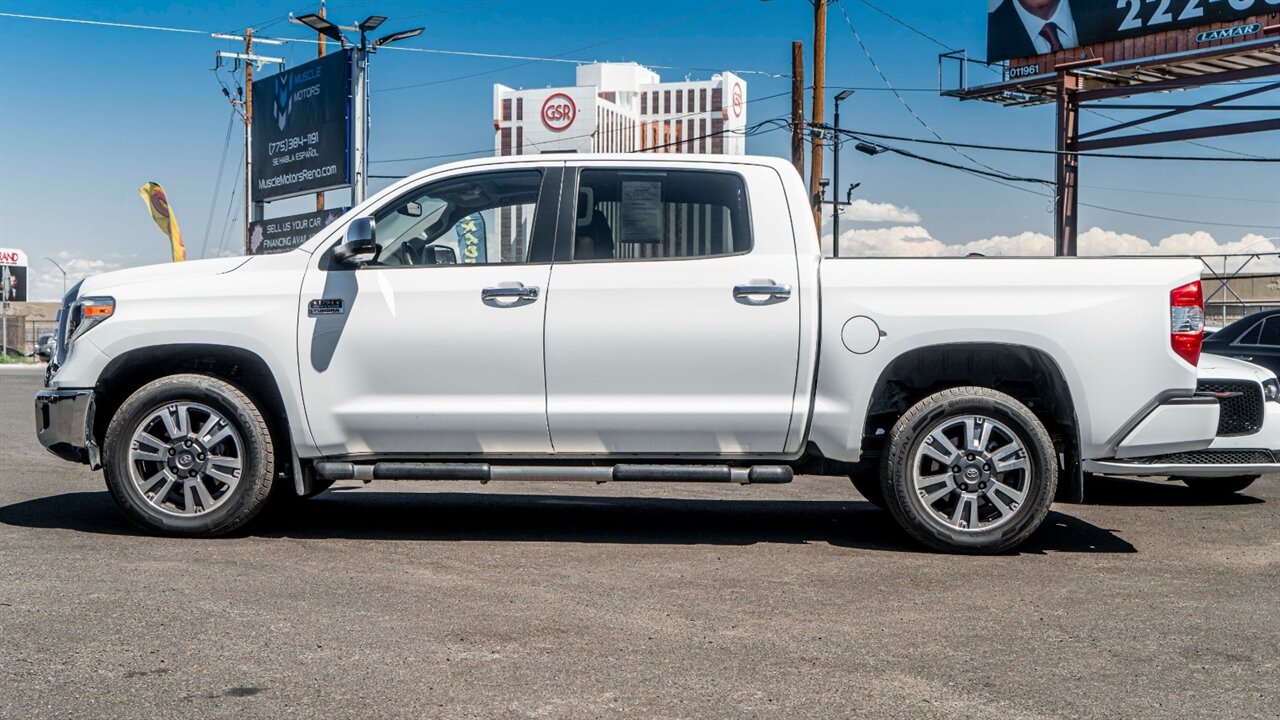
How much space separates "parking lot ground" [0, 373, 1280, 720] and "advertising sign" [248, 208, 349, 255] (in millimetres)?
29519

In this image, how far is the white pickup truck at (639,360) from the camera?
20.8ft

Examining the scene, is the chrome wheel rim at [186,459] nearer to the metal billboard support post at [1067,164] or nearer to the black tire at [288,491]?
the black tire at [288,491]

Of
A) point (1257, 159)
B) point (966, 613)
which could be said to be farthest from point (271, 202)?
point (966, 613)

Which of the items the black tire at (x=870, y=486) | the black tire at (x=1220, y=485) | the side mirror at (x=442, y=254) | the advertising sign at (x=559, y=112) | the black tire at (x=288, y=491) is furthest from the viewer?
the advertising sign at (x=559, y=112)

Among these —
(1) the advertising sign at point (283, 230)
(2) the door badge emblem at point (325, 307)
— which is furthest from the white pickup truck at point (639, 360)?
(1) the advertising sign at point (283, 230)

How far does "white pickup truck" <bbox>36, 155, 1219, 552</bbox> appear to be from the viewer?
6.35m

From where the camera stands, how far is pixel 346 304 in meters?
6.55

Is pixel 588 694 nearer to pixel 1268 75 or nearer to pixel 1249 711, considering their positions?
pixel 1249 711

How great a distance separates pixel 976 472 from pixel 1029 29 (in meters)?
28.7

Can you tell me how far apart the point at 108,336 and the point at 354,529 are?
5.55 ft

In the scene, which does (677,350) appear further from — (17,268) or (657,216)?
(17,268)

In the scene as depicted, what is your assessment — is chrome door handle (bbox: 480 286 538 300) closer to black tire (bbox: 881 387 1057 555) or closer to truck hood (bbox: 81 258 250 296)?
truck hood (bbox: 81 258 250 296)

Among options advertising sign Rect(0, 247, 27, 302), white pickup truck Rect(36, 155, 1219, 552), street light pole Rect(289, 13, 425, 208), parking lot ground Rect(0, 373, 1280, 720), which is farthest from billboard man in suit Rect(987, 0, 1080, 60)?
advertising sign Rect(0, 247, 27, 302)

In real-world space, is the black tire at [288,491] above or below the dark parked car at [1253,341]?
below
